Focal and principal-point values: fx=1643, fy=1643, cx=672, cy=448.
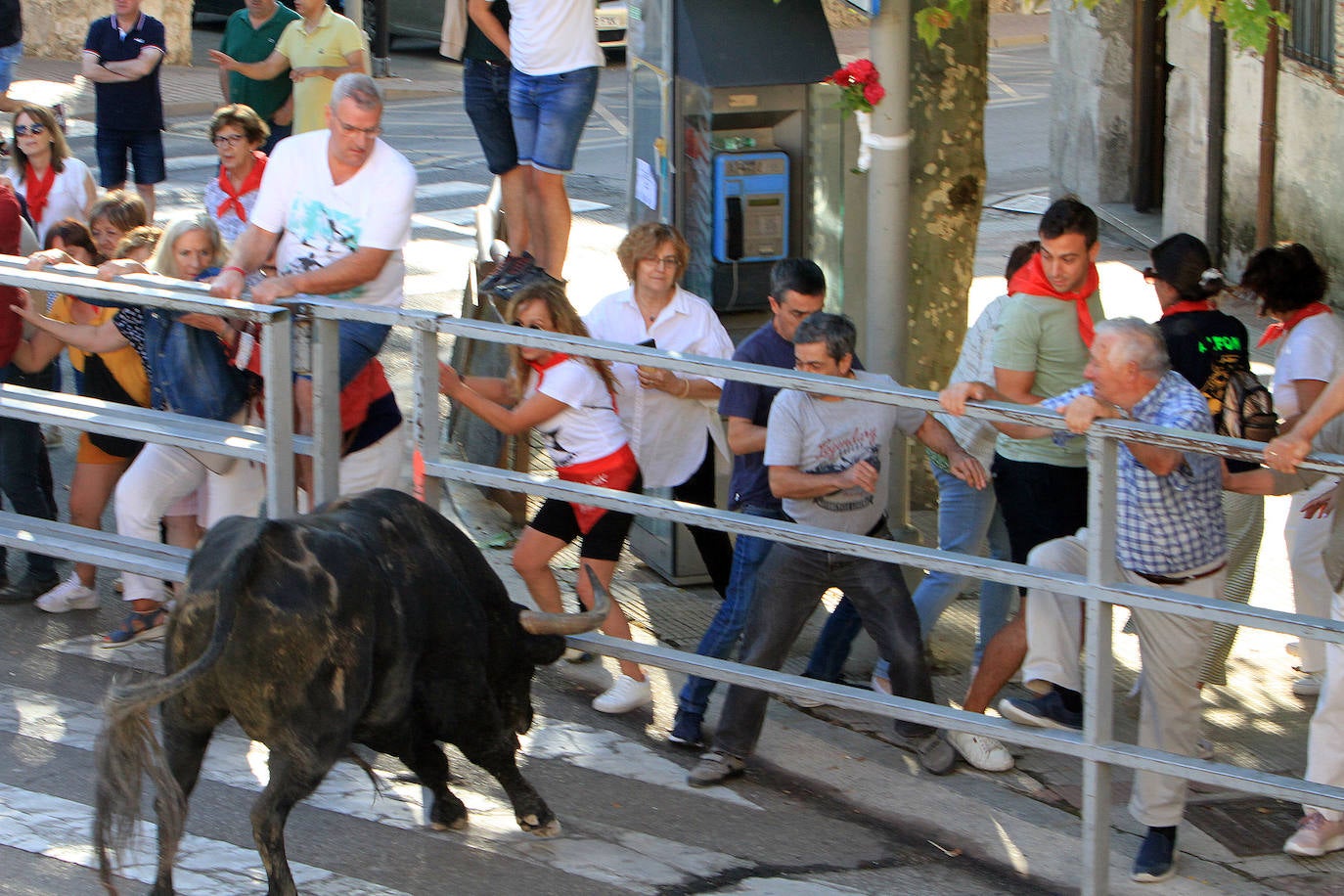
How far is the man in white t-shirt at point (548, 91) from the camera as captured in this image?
26.3ft

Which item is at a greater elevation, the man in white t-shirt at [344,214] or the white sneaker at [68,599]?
the man in white t-shirt at [344,214]

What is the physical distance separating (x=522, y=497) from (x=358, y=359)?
6.65 ft

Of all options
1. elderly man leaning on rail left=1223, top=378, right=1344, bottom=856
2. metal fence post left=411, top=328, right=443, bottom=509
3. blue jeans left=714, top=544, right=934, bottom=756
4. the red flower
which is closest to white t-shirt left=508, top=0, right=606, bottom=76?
the red flower

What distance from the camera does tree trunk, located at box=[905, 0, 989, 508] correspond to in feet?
23.3

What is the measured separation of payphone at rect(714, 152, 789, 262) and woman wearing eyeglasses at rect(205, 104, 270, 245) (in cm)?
205

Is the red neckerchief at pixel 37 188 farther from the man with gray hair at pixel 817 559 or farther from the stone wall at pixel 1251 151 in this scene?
the stone wall at pixel 1251 151

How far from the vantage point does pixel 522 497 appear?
742 cm

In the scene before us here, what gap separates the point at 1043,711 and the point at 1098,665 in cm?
95

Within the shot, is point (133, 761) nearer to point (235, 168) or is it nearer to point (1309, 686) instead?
point (235, 168)

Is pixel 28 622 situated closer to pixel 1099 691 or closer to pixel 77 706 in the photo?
pixel 77 706

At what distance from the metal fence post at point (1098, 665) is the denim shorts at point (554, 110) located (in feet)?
15.0

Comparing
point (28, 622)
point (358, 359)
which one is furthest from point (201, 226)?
point (28, 622)

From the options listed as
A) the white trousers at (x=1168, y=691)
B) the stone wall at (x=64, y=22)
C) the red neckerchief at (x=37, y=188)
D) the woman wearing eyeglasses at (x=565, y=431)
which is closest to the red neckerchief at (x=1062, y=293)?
the white trousers at (x=1168, y=691)

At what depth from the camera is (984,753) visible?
5.30 meters
